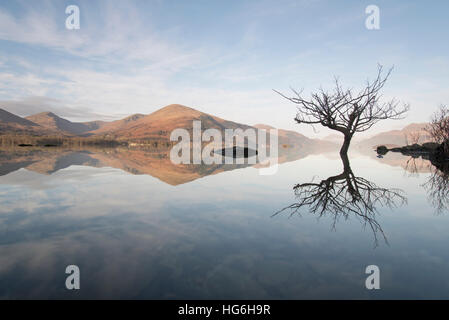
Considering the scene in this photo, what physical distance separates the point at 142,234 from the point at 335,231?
377cm

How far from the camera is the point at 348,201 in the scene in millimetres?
6797

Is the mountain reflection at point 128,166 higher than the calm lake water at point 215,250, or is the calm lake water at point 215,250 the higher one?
the mountain reflection at point 128,166

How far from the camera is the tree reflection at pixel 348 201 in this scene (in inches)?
216

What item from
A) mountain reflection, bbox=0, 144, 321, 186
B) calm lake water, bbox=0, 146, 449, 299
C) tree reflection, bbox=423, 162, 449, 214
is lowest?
calm lake water, bbox=0, 146, 449, 299

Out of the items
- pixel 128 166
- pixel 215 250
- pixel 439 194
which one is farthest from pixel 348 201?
pixel 128 166

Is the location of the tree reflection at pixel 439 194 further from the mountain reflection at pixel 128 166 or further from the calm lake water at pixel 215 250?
the mountain reflection at pixel 128 166

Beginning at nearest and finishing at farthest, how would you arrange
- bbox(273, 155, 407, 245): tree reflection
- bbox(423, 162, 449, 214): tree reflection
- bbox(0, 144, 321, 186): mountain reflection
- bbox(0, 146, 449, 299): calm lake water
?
bbox(0, 146, 449, 299): calm lake water
bbox(273, 155, 407, 245): tree reflection
bbox(423, 162, 449, 214): tree reflection
bbox(0, 144, 321, 186): mountain reflection

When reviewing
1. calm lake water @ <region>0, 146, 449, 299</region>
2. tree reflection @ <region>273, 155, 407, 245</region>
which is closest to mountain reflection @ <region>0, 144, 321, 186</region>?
calm lake water @ <region>0, 146, 449, 299</region>

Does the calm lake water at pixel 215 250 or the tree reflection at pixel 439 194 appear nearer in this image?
the calm lake water at pixel 215 250

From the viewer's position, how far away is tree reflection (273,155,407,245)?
5.49 m

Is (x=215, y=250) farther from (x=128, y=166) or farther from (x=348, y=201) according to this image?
(x=128, y=166)

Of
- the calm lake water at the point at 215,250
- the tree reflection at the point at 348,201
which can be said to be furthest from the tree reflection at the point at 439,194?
the tree reflection at the point at 348,201

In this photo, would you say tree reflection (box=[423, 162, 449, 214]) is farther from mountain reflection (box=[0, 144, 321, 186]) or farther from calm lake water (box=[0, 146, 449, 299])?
mountain reflection (box=[0, 144, 321, 186])
